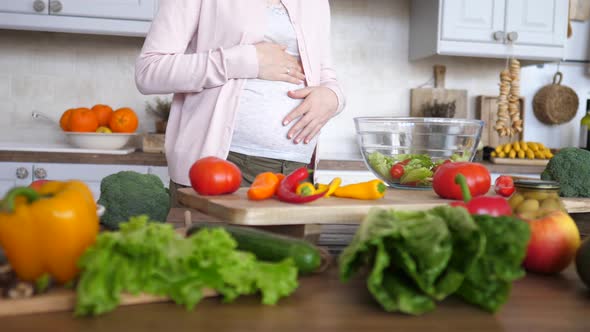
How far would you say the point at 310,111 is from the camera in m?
1.54

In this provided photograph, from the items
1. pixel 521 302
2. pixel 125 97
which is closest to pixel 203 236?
pixel 521 302

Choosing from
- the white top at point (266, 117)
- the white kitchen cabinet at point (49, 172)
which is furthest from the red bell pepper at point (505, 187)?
the white kitchen cabinet at point (49, 172)

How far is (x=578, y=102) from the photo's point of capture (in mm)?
3367

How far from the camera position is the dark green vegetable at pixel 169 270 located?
634 millimetres

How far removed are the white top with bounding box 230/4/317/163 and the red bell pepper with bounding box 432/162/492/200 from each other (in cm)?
52

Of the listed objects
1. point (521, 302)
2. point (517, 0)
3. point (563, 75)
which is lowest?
point (521, 302)

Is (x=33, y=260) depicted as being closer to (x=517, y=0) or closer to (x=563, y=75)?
(x=517, y=0)

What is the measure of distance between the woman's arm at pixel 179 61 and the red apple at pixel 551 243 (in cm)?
87

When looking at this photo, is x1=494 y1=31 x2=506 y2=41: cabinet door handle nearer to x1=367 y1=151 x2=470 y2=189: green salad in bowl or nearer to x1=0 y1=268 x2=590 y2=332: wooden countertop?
x1=367 y1=151 x2=470 y2=189: green salad in bowl

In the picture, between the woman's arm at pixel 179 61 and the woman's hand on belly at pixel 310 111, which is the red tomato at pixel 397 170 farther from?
the woman's arm at pixel 179 61

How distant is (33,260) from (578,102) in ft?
11.2

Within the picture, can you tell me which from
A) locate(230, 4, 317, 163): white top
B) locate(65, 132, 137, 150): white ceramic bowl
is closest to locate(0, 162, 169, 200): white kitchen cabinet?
locate(65, 132, 137, 150): white ceramic bowl

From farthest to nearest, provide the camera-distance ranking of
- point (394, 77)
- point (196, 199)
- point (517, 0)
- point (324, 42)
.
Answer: point (394, 77)
point (517, 0)
point (324, 42)
point (196, 199)

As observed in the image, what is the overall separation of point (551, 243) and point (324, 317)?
1.30 ft
